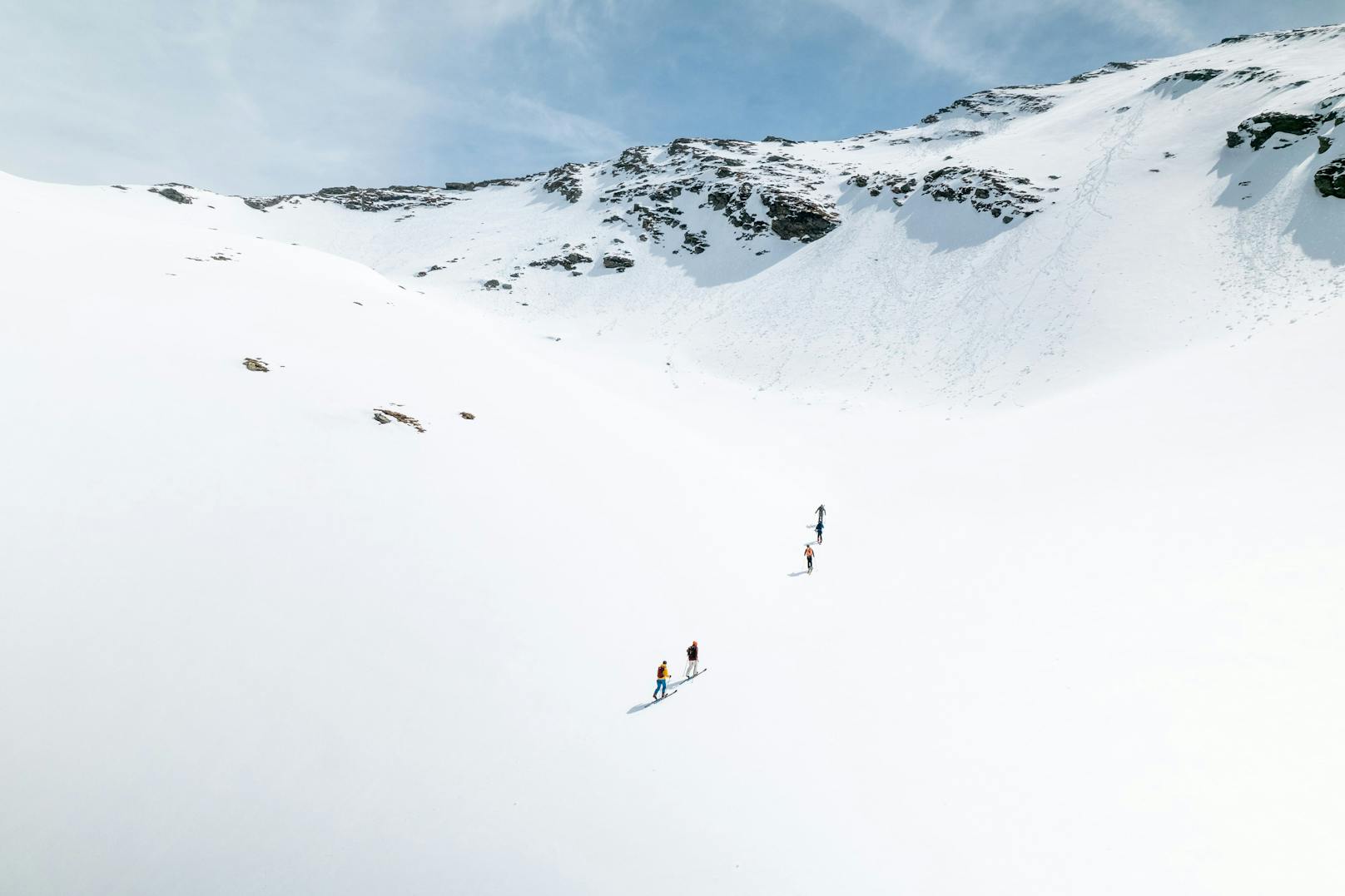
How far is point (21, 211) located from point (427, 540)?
2591 cm

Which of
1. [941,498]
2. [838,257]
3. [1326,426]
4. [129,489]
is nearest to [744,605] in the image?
[941,498]

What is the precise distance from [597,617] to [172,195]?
106868 millimetres

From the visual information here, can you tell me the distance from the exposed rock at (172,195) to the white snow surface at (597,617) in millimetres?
69898

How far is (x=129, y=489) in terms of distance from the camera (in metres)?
11.1

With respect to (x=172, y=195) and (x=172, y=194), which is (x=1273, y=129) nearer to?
(x=172, y=195)

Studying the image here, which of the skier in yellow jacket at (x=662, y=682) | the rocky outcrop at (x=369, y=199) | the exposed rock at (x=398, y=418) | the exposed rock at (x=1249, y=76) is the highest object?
the rocky outcrop at (x=369, y=199)

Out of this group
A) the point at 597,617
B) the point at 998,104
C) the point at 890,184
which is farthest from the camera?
the point at 998,104

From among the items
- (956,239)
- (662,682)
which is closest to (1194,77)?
(956,239)

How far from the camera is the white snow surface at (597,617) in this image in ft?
23.8

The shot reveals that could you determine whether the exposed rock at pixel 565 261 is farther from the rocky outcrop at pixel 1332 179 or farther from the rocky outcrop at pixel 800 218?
A: the rocky outcrop at pixel 1332 179

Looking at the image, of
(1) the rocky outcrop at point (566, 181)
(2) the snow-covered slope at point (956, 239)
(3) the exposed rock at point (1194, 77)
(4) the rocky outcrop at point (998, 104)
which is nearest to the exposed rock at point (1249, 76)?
(2) the snow-covered slope at point (956, 239)

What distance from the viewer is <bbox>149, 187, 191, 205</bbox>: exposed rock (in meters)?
76.9

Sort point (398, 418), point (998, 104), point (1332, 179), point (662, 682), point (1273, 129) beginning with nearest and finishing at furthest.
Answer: point (662, 682)
point (398, 418)
point (1332, 179)
point (1273, 129)
point (998, 104)

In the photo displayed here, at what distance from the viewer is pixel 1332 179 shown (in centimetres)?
3638
